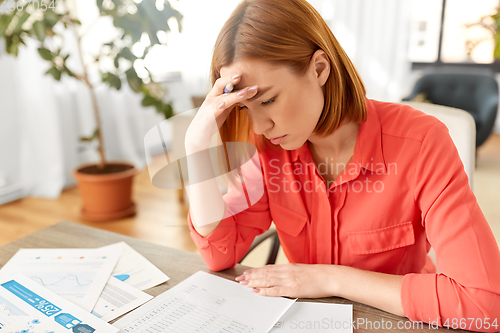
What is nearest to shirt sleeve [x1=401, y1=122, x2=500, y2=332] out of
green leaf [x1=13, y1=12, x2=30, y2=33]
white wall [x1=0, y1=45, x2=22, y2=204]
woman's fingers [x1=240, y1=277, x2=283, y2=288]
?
woman's fingers [x1=240, y1=277, x2=283, y2=288]

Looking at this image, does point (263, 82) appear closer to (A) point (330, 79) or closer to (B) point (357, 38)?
(A) point (330, 79)

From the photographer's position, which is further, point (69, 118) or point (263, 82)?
point (69, 118)

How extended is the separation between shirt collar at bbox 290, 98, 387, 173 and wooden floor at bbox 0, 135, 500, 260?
1456mm

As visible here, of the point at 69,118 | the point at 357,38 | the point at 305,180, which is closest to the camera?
the point at 305,180

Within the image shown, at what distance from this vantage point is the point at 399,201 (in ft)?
2.76

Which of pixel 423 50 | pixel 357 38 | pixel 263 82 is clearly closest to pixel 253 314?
pixel 263 82

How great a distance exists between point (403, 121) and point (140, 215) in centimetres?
212

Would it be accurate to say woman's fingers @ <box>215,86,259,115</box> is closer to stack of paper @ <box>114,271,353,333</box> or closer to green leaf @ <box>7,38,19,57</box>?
stack of paper @ <box>114,271,353,333</box>

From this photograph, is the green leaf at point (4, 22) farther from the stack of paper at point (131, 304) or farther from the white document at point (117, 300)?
the white document at point (117, 300)

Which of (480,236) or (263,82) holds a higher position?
(263,82)

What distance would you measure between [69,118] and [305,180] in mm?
2682

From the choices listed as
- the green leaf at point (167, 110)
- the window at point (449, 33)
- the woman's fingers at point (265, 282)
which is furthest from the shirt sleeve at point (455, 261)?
the window at point (449, 33)

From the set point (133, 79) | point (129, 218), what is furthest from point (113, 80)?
point (129, 218)

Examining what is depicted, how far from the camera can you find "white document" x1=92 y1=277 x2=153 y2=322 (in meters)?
0.70
